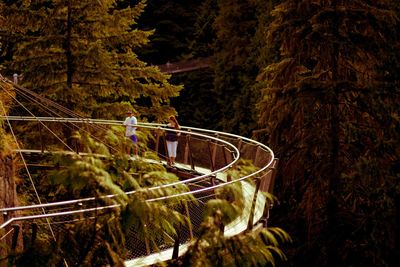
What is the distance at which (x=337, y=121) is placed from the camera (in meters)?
20.4

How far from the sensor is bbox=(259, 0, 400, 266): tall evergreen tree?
66.2 ft

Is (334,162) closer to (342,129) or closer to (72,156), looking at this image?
(342,129)

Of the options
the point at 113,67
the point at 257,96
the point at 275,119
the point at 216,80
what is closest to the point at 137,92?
the point at 113,67

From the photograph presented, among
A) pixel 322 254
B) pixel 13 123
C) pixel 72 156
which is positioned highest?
pixel 72 156

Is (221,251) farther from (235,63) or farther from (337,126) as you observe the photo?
(235,63)

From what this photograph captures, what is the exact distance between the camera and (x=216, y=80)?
4397 cm

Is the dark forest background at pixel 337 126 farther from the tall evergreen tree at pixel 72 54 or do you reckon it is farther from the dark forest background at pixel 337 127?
the tall evergreen tree at pixel 72 54

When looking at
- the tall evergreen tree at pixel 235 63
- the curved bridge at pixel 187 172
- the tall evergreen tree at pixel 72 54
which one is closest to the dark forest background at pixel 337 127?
the curved bridge at pixel 187 172

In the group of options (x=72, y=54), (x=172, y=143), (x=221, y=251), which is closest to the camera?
(x=221, y=251)

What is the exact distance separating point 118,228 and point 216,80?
37.4m

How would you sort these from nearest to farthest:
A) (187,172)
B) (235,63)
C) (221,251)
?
(221,251) → (187,172) → (235,63)

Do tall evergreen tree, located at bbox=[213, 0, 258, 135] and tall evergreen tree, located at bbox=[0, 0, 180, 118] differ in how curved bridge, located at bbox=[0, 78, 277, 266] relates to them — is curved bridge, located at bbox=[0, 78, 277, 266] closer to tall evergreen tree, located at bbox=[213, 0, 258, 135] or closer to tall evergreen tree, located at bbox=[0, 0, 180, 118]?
tall evergreen tree, located at bbox=[0, 0, 180, 118]

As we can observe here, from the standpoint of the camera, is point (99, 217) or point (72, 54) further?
point (72, 54)

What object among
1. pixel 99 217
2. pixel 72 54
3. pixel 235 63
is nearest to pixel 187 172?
pixel 72 54
